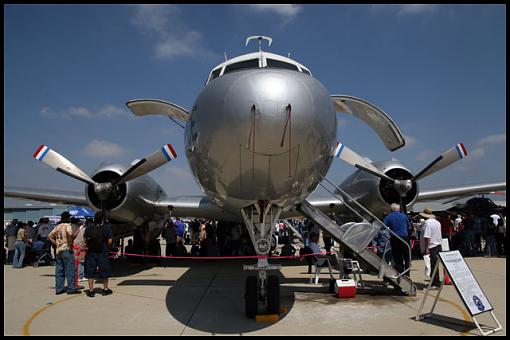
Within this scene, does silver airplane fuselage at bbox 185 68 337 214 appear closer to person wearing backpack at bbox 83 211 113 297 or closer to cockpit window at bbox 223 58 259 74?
cockpit window at bbox 223 58 259 74

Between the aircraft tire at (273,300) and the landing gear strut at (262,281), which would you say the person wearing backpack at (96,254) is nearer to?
the landing gear strut at (262,281)

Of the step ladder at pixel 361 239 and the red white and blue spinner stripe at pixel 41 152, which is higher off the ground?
the red white and blue spinner stripe at pixel 41 152

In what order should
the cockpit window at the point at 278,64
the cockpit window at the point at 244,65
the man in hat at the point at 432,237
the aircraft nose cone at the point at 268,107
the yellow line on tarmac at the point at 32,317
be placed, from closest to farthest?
1. the aircraft nose cone at the point at 268,107
2. the yellow line on tarmac at the point at 32,317
3. the cockpit window at the point at 244,65
4. the cockpit window at the point at 278,64
5. the man in hat at the point at 432,237

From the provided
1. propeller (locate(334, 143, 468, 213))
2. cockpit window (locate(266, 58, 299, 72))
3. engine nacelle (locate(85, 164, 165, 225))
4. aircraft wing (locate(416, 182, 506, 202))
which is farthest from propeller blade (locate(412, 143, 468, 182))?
engine nacelle (locate(85, 164, 165, 225))

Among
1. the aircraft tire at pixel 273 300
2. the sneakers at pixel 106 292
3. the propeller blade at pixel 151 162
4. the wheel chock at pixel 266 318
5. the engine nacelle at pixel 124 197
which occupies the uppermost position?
the propeller blade at pixel 151 162

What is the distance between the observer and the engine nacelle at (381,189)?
11.3 m

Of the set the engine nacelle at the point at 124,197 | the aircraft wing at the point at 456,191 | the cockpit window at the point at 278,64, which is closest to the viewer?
the cockpit window at the point at 278,64

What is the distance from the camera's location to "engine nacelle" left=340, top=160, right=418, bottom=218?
446 inches

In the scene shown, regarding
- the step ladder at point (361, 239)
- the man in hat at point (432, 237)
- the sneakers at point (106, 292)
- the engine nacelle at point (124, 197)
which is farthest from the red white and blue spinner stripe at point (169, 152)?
the man in hat at point (432, 237)

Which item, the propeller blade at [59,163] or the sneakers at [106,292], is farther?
the propeller blade at [59,163]

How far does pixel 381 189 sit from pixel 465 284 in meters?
6.27

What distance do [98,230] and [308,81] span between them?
5.84 metres

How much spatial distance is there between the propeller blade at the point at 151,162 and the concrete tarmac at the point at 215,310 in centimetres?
274

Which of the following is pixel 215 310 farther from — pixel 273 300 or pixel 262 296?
pixel 273 300
